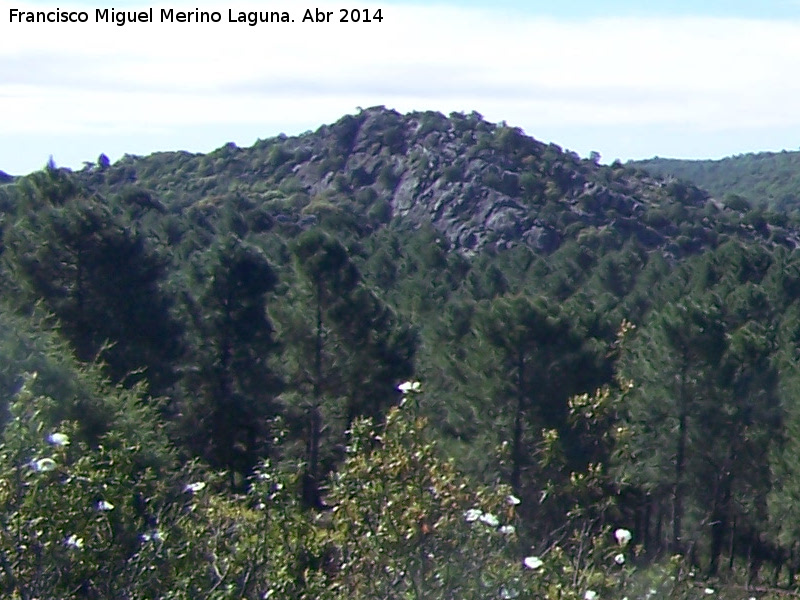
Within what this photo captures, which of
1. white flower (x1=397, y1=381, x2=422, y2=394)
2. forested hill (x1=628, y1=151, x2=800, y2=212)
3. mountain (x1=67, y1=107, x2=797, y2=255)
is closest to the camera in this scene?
white flower (x1=397, y1=381, x2=422, y2=394)

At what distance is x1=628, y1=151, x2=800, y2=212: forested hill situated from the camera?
362ft

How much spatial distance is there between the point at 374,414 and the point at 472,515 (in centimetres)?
1652

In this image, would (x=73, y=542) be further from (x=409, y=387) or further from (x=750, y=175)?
(x=750, y=175)

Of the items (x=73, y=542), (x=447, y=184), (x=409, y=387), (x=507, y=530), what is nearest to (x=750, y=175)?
(x=447, y=184)

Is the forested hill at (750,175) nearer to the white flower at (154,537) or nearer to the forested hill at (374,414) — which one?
the forested hill at (374,414)

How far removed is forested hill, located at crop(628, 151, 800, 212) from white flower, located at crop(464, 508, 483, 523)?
318 ft

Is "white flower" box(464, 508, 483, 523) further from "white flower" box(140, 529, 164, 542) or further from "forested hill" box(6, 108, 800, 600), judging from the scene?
"white flower" box(140, 529, 164, 542)

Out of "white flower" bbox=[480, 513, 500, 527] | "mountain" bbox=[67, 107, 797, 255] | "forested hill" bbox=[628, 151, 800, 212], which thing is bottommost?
"forested hill" bbox=[628, 151, 800, 212]

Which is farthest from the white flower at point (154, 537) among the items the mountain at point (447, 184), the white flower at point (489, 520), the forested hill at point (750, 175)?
the forested hill at point (750, 175)

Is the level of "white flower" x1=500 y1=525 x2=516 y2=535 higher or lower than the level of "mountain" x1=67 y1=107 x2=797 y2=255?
higher

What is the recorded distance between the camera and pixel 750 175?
13012 cm

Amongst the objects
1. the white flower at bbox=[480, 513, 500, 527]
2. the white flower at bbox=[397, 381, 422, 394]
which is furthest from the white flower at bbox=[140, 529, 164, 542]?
the white flower at bbox=[480, 513, 500, 527]

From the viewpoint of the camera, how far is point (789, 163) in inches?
5059

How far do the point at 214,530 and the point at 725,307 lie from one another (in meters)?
18.3
